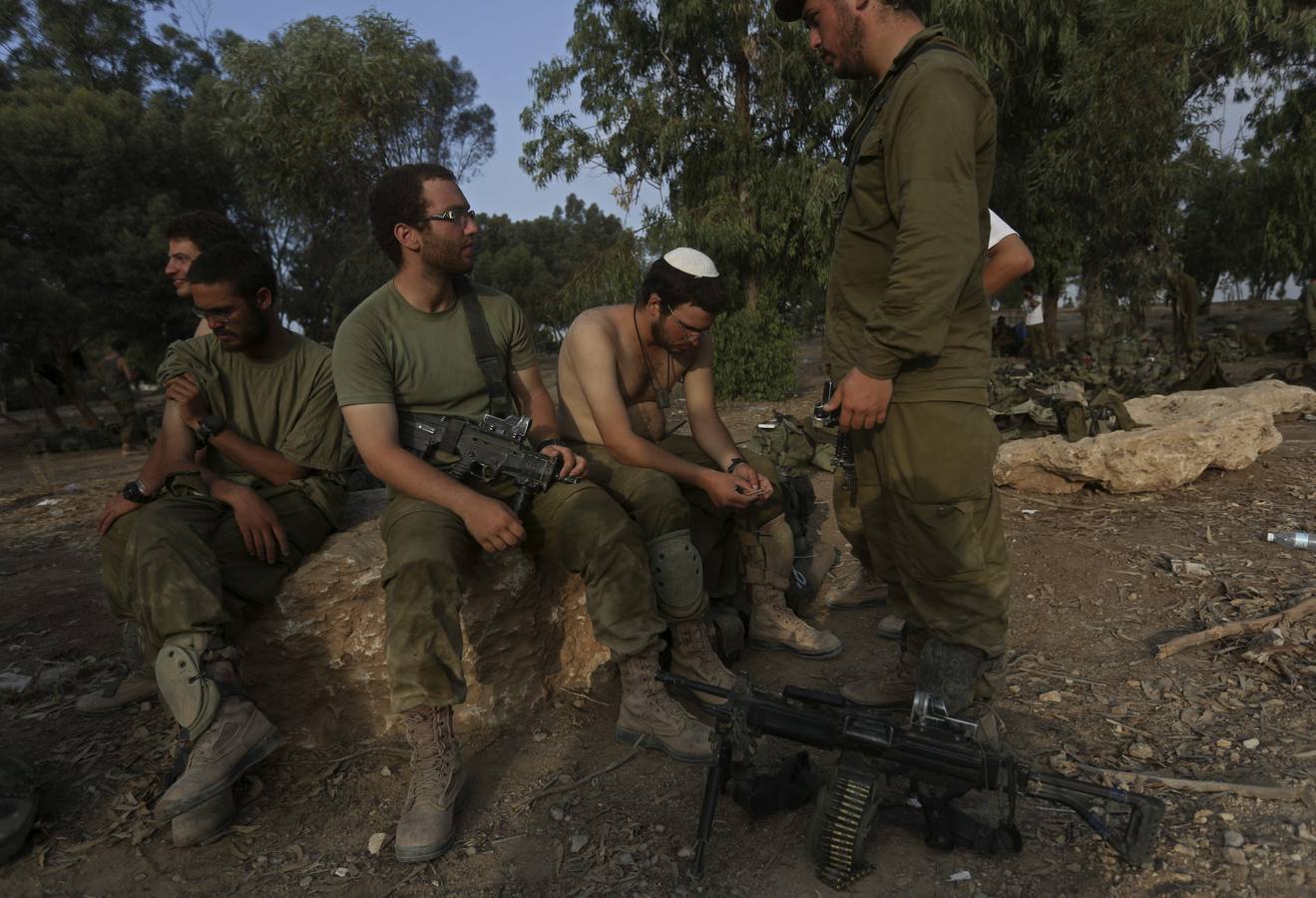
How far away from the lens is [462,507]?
2594mm

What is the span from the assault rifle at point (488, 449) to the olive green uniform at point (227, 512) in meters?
0.44

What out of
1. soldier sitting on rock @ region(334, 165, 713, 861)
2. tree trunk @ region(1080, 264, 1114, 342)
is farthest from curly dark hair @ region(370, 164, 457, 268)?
tree trunk @ region(1080, 264, 1114, 342)

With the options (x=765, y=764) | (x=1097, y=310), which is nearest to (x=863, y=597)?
(x=765, y=764)

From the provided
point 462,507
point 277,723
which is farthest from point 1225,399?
point 277,723

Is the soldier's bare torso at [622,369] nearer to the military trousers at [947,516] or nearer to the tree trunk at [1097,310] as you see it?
the military trousers at [947,516]

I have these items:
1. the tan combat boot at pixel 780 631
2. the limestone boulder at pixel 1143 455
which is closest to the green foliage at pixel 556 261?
the limestone boulder at pixel 1143 455

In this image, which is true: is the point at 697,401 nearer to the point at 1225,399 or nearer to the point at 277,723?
the point at 277,723

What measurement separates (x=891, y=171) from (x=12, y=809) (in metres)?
3.21

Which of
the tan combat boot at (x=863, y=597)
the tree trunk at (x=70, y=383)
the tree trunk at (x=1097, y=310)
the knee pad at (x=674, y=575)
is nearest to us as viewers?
the knee pad at (x=674, y=575)

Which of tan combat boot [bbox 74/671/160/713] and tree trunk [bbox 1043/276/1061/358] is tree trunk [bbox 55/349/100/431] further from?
tree trunk [bbox 1043/276/1061/358]

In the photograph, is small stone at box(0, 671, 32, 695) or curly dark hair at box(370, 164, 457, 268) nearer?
curly dark hair at box(370, 164, 457, 268)

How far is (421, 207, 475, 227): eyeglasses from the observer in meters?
2.90

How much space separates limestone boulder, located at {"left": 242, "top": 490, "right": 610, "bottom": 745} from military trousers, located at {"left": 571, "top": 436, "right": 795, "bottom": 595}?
0.53 metres

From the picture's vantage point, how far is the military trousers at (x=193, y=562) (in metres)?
→ 2.42
